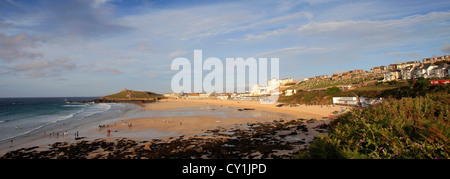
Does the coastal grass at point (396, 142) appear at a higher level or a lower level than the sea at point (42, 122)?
higher

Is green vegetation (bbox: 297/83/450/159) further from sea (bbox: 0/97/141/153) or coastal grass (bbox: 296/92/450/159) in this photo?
sea (bbox: 0/97/141/153)

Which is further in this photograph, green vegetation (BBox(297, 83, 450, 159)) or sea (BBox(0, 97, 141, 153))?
sea (BBox(0, 97, 141, 153))

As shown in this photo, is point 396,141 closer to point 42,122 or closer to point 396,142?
point 396,142

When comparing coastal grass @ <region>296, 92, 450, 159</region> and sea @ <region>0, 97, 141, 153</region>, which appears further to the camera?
sea @ <region>0, 97, 141, 153</region>

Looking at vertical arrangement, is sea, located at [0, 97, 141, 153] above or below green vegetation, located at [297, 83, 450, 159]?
below

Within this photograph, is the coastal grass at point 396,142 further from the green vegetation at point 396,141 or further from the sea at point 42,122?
the sea at point 42,122

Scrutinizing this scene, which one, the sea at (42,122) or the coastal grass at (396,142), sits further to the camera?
the sea at (42,122)

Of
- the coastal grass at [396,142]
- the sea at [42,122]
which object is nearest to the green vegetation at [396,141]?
the coastal grass at [396,142]

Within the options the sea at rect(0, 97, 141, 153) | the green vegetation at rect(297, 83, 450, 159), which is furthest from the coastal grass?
the sea at rect(0, 97, 141, 153)

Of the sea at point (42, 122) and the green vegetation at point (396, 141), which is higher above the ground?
the green vegetation at point (396, 141)
